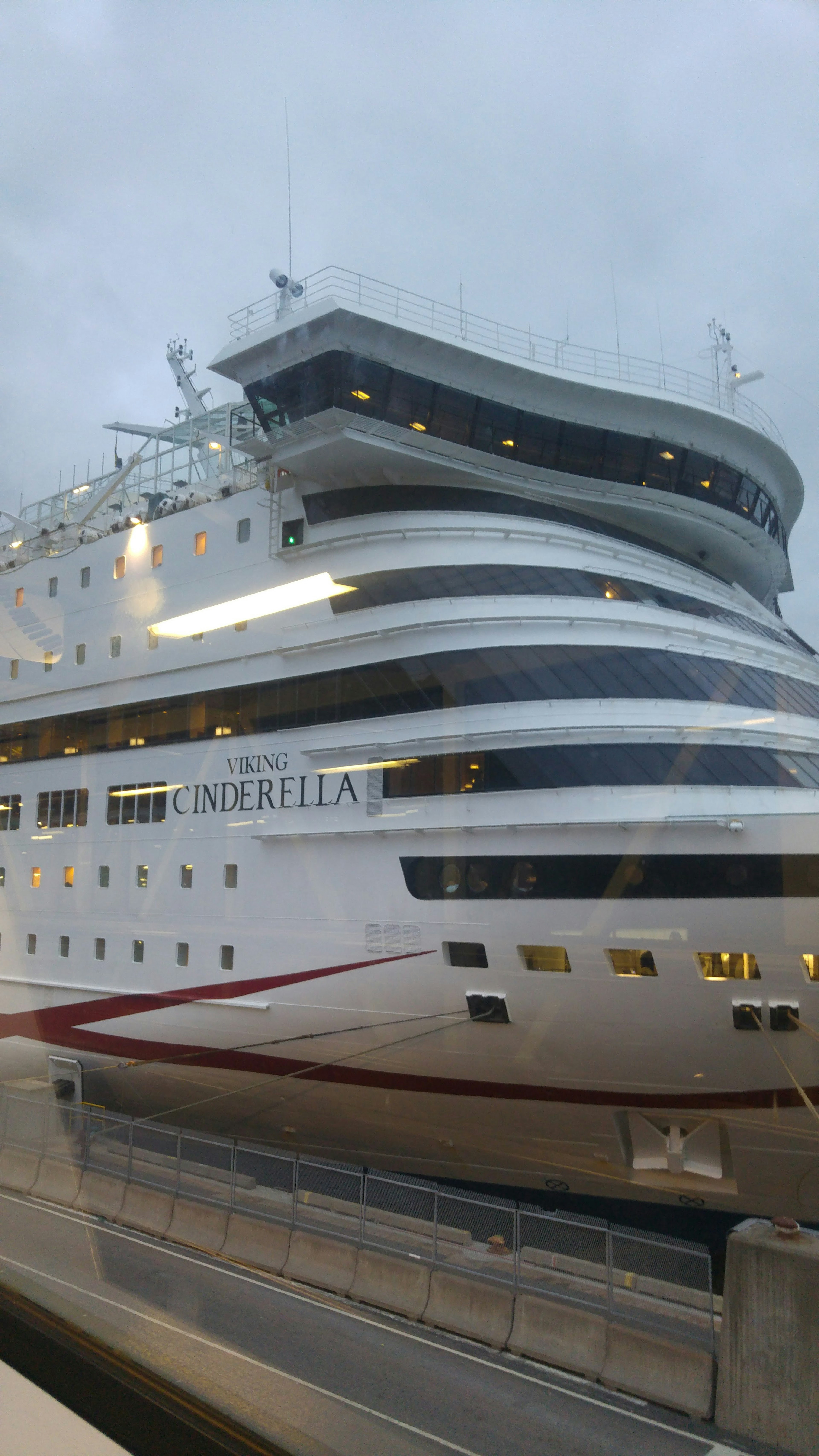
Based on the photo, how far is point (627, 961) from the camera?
273 inches

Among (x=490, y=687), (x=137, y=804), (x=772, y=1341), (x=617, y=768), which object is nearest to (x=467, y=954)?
(x=617, y=768)

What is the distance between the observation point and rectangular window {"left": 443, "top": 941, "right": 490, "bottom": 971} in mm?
7461

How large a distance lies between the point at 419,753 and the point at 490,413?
11.6 ft

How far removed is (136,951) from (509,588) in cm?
552

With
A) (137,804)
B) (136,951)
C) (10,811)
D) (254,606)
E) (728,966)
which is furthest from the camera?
(10,811)

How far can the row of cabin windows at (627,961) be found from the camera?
6.57 meters

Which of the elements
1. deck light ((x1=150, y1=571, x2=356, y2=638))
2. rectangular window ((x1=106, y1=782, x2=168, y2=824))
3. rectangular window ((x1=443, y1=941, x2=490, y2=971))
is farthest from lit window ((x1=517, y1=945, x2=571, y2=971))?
rectangular window ((x1=106, y1=782, x2=168, y2=824))

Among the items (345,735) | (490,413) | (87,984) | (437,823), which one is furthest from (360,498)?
(87,984)

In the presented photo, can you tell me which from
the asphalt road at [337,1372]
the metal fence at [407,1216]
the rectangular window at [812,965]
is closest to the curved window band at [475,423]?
the rectangular window at [812,965]

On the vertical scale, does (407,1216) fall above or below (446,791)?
below

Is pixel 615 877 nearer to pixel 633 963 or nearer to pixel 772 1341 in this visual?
pixel 633 963

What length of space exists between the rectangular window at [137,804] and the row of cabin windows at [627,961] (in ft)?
13.4

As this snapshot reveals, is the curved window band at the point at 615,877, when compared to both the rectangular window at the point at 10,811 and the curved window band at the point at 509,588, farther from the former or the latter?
the rectangular window at the point at 10,811

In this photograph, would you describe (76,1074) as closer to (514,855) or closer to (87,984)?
(87,984)
